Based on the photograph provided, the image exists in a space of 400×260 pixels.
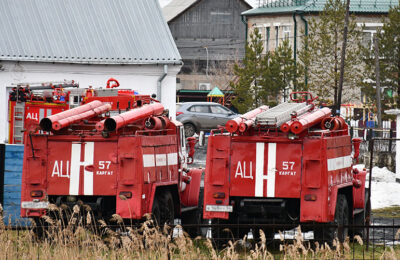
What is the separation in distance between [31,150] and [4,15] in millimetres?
18759

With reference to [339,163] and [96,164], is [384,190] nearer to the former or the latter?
[339,163]

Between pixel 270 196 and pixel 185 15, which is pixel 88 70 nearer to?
pixel 270 196

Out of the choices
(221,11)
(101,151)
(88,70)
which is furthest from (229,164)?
(221,11)

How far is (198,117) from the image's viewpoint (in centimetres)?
4638

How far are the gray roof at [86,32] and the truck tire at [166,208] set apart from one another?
1658 cm

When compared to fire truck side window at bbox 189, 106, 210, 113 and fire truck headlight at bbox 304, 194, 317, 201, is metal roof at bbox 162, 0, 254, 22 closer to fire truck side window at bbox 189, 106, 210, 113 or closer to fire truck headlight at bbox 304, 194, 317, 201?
fire truck side window at bbox 189, 106, 210, 113

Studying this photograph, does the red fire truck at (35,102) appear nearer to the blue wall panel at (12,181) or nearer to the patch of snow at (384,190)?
the blue wall panel at (12,181)

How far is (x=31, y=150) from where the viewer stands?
15.1 meters

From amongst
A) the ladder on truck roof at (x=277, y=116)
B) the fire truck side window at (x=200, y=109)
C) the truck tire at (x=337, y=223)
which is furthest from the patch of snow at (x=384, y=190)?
the fire truck side window at (x=200, y=109)

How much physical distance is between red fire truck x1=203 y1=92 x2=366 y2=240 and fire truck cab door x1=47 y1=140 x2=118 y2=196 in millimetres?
1526

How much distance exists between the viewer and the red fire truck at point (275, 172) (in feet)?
47.5

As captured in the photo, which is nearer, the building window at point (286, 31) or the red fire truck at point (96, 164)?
the red fire truck at point (96, 164)

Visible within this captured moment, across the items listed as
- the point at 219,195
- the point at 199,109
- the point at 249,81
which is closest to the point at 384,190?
the point at 219,195

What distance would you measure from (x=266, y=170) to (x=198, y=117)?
3166cm
